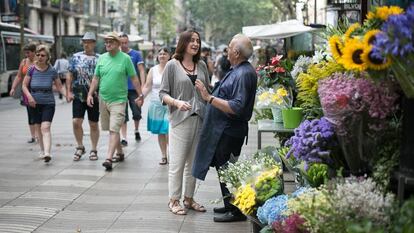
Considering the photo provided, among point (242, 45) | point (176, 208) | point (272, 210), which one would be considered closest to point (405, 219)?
point (272, 210)

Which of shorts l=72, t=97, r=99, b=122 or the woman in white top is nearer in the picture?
the woman in white top

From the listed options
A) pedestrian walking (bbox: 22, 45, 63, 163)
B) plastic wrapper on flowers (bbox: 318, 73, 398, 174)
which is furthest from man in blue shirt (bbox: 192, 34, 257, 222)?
pedestrian walking (bbox: 22, 45, 63, 163)

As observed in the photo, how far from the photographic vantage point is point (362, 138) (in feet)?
11.5

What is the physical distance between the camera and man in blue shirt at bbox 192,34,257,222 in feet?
17.4

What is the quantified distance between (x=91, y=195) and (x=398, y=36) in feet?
15.7

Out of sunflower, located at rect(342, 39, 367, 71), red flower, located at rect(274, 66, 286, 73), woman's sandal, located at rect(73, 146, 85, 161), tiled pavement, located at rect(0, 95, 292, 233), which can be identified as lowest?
tiled pavement, located at rect(0, 95, 292, 233)

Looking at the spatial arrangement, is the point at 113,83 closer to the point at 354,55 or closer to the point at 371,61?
the point at 354,55

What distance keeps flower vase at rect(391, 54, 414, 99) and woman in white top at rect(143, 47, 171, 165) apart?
5464 millimetres

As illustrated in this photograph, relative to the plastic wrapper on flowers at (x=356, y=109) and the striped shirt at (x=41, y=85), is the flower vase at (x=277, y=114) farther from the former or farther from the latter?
the striped shirt at (x=41, y=85)

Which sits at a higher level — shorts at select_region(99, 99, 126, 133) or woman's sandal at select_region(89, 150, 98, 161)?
shorts at select_region(99, 99, 126, 133)

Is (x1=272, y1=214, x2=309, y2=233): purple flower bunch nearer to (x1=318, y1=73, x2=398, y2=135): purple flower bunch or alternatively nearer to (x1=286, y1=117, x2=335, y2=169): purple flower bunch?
(x1=286, y1=117, x2=335, y2=169): purple flower bunch

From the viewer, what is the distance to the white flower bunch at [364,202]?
3174 millimetres

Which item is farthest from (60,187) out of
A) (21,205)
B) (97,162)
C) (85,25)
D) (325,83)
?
(85,25)

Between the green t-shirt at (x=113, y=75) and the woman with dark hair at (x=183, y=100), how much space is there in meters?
2.41
